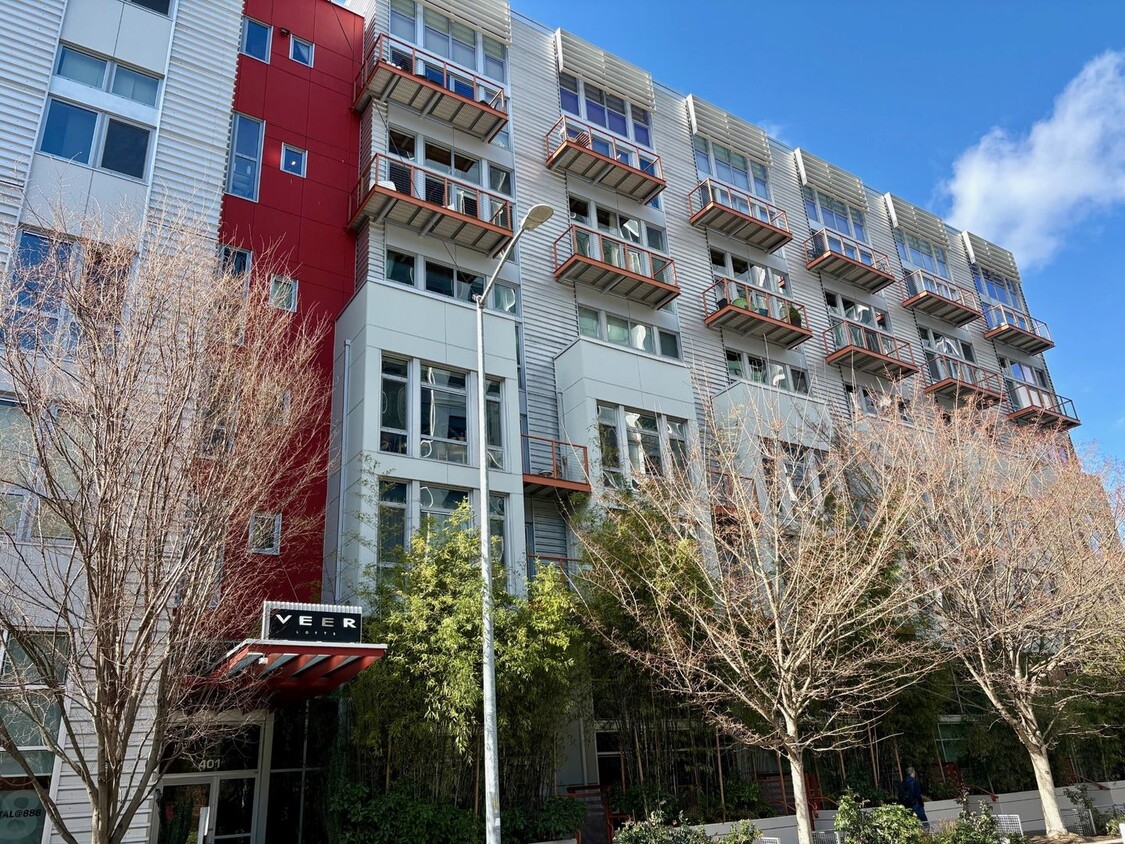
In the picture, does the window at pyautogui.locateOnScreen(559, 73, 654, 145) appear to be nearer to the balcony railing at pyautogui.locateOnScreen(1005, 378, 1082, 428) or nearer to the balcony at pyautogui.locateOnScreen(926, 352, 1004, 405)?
the balcony at pyautogui.locateOnScreen(926, 352, 1004, 405)


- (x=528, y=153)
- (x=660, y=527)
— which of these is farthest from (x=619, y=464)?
(x=528, y=153)

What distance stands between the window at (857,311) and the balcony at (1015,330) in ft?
25.1

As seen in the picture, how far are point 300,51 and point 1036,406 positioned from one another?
1306 inches

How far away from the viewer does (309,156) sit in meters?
22.9

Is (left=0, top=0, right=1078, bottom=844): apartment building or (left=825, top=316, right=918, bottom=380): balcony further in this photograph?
(left=825, top=316, right=918, bottom=380): balcony

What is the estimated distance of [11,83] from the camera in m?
16.5

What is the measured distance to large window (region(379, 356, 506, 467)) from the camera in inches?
721

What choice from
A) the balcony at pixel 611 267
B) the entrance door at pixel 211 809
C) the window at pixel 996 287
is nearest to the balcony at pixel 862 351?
the balcony at pixel 611 267

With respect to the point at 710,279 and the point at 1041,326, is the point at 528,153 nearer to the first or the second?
the point at 710,279

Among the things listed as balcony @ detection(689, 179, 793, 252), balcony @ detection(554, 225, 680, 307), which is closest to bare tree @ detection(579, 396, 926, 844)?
balcony @ detection(554, 225, 680, 307)

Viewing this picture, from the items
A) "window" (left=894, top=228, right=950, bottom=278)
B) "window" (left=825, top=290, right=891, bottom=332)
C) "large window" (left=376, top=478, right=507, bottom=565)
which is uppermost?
"window" (left=894, top=228, right=950, bottom=278)

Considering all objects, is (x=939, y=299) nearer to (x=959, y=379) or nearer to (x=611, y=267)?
(x=959, y=379)

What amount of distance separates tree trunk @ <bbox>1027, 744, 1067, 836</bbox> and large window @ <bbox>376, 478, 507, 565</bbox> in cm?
1282

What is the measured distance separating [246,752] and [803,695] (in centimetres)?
1060
